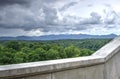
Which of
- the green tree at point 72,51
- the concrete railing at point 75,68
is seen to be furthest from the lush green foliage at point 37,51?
the concrete railing at point 75,68

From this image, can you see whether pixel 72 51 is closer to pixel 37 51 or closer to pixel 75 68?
pixel 37 51

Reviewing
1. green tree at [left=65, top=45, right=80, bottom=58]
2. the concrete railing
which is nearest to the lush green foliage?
green tree at [left=65, top=45, right=80, bottom=58]

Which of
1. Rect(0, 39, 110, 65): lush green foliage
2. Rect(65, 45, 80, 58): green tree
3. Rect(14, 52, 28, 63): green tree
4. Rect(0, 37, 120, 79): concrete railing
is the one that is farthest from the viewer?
Rect(65, 45, 80, 58): green tree

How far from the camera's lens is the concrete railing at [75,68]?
2.62 meters

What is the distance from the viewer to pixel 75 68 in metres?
3.47

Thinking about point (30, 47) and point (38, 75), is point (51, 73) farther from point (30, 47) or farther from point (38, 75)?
point (30, 47)

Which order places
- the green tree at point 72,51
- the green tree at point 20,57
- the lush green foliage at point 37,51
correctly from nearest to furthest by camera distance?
the green tree at point 20,57, the lush green foliage at point 37,51, the green tree at point 72,51

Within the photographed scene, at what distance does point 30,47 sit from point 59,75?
1.95 metres

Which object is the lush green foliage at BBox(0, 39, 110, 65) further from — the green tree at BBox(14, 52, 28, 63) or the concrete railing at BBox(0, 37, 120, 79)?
the concrete railing at BBox(0, 37, 120, 79)

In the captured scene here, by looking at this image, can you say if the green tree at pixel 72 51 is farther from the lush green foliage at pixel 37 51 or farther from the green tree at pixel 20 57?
the green tree at pixel 20 57

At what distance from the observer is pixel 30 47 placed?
5027mm

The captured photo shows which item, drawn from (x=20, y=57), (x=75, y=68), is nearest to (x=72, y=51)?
(x=20, y=57)

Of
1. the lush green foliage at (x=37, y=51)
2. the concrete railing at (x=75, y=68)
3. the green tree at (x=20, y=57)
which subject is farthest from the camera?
the lush green foliage at (x=37, y=51)

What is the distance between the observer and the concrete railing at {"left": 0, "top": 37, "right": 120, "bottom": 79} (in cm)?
262
